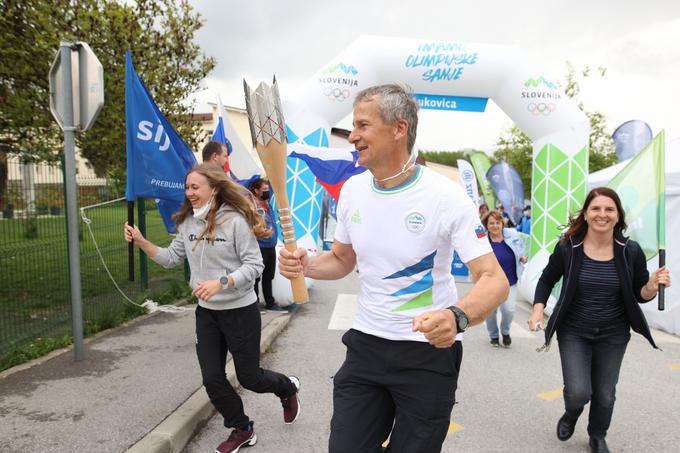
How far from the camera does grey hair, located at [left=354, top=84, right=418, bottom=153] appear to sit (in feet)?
6.40

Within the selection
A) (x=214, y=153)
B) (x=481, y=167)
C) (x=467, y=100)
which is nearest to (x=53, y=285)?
(x=214, y=153)

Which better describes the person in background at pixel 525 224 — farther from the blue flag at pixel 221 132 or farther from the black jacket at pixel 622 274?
the black jacket at pixel 622 274

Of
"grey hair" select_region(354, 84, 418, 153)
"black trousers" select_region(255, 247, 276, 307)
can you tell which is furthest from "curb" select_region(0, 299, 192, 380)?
"grey hair" select_region(354, 84, 418, 153)

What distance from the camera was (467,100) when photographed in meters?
9.09

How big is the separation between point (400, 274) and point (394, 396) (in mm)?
493

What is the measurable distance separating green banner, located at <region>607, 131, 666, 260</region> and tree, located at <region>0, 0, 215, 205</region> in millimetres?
5199

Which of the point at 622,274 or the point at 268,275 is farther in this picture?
the point at 268,275

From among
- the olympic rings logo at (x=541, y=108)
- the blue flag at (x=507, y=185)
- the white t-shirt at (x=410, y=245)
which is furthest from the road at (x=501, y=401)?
the blue flag at (x=507, y=185)

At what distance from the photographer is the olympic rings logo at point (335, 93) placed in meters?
8.39

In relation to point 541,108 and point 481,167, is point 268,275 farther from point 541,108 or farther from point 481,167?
point 481,167

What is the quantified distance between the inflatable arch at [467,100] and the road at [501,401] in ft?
9.29

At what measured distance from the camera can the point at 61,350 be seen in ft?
16.2

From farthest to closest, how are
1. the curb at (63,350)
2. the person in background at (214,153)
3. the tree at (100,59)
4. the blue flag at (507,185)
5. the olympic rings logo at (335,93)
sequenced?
the blue flag at (507,185)
the olympic rings logo at (335,93)
the tree at (100,59)
the person in background at (214,153)
the curb at (63,350)

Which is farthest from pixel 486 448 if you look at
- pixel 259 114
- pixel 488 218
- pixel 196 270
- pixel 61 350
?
pixel 61 350
